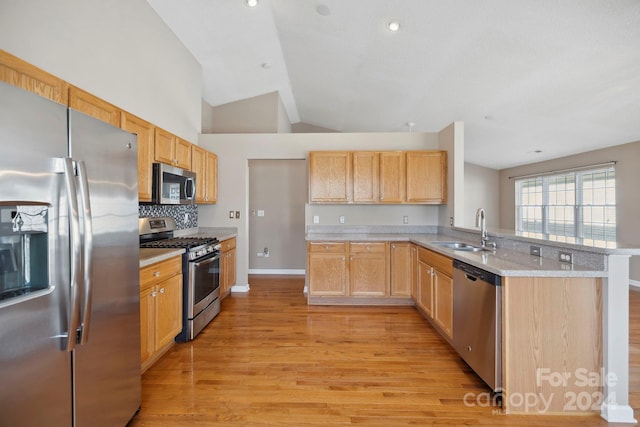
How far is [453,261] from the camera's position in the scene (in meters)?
2.62

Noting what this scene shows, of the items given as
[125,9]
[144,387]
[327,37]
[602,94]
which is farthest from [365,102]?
[144,387]

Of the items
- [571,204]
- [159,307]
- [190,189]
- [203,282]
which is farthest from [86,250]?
[571,204]

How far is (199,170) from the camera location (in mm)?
4023

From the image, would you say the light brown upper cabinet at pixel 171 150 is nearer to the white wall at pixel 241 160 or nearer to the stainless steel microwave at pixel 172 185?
the stainless steel microwave at pixel 172 185

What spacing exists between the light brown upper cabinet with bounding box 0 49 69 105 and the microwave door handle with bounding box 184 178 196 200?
164 cm

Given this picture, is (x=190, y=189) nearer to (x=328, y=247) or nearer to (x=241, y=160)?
(x=241, y=160)

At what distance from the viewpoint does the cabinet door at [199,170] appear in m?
3.85

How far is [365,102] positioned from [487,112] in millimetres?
1986

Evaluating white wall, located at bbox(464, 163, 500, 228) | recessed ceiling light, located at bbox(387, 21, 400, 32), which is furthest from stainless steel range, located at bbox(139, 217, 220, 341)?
white wall, located at bbox(464, 163, 500, 228)

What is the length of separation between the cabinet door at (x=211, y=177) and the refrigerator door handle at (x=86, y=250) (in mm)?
2926

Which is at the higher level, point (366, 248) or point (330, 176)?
point (330, 176)

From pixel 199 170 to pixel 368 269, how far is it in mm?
2594

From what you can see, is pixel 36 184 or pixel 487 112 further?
pixel 487 112

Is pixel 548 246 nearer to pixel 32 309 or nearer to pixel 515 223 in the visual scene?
pixel 32 309
